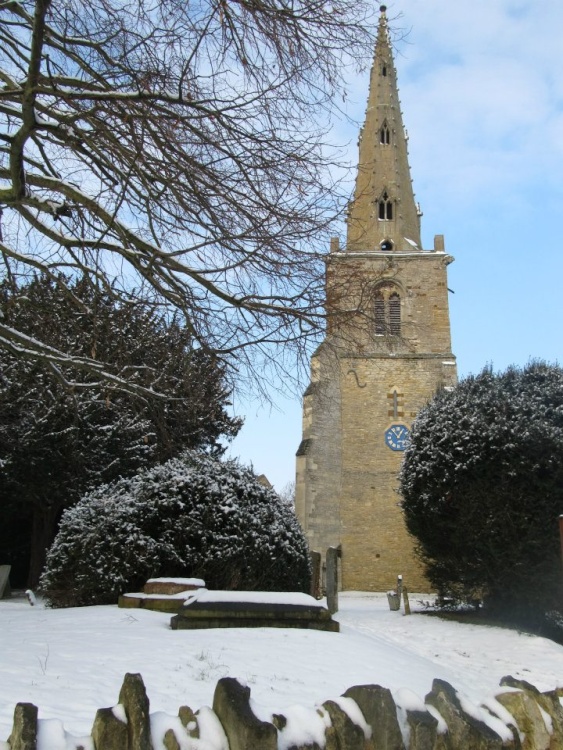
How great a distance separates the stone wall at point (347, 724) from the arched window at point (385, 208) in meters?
30.7

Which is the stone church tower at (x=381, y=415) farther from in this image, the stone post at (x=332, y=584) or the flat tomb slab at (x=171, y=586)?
the flat tomb slab at (x=171, y=586)

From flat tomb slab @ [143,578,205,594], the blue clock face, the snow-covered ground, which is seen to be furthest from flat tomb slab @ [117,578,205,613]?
the blue clock face

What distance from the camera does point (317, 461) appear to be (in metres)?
27.5

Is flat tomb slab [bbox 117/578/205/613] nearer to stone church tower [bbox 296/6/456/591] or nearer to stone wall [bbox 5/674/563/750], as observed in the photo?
stone wall [bbox 5/674/563/750]

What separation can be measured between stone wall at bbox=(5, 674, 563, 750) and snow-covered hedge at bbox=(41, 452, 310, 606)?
25.9 feet

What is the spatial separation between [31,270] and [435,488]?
10148 mm

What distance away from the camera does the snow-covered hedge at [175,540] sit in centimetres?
1031

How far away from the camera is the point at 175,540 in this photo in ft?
34.8

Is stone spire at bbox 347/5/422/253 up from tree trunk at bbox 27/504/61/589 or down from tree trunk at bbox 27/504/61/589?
up

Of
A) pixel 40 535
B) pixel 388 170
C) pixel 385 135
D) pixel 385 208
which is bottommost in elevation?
pixel 40 535

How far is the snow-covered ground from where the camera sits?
14.2 feet

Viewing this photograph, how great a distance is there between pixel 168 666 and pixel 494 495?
33.1 feet

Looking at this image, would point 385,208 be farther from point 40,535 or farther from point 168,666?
point 168,666

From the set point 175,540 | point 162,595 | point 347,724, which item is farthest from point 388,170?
point 347,724
